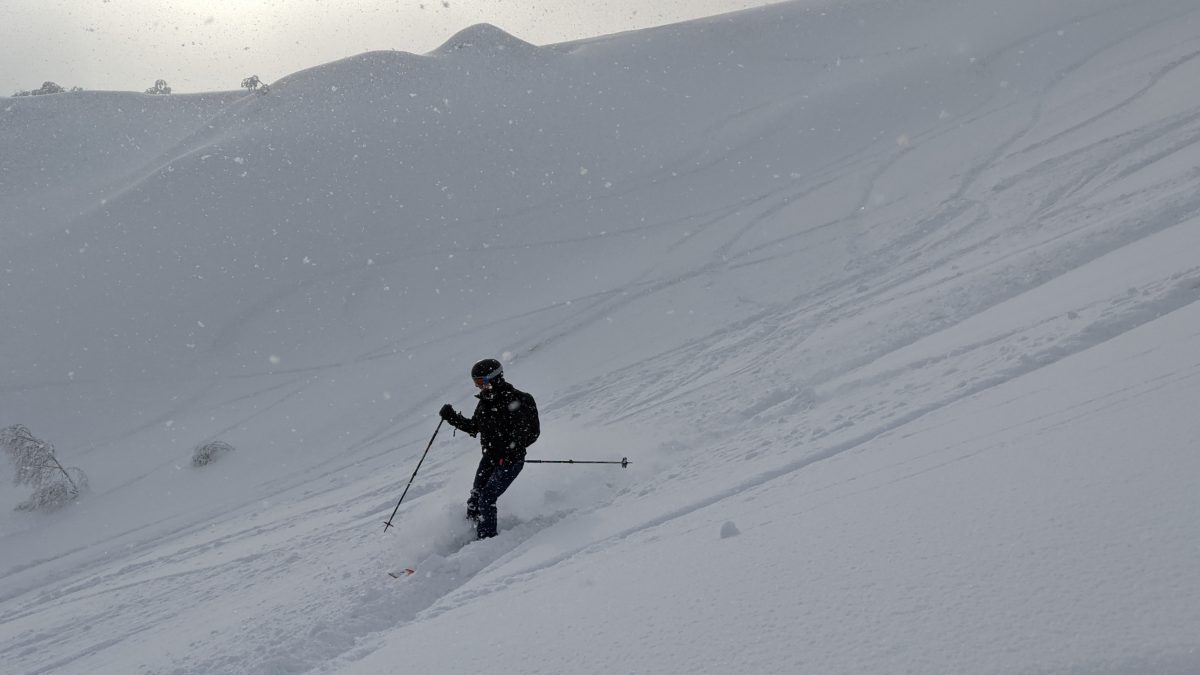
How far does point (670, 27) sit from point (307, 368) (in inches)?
1142

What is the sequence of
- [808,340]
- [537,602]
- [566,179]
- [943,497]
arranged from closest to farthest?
[943,497] < [537,602] < [808,340] < [566,179]

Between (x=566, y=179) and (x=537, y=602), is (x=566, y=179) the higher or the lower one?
the higher one

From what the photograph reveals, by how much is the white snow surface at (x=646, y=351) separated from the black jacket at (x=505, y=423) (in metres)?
0.69

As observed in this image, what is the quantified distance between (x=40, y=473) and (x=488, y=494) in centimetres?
1063

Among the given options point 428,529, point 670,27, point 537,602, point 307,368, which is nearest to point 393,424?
point 307,368

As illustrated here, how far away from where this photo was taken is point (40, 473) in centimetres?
Result: 1339

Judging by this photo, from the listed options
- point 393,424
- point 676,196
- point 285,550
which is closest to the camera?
point 285,550

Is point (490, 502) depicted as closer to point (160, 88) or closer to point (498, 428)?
point (498, 428)

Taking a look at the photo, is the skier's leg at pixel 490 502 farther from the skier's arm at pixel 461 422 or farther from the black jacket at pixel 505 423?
the skier's arm at pixel 461 422

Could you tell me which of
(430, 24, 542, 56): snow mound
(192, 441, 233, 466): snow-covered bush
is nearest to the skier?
(192, 441, 233, 466): snow-covered bush

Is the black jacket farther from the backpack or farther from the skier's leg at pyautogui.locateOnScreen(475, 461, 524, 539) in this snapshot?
the skier's leg at pyautogui.locateOnScreen(475, 461, 524, 539)

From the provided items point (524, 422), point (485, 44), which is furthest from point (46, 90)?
point (524, 422)

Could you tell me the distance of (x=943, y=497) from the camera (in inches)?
164

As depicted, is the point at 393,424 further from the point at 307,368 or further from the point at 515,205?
the point at 515,205
